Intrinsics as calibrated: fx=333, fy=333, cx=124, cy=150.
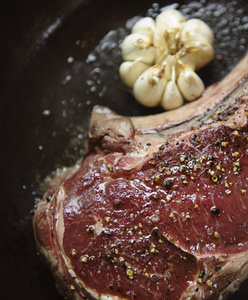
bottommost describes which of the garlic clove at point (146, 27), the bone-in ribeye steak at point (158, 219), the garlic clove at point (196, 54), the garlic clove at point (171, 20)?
the bone-in ribeye steak at point (158, 219)

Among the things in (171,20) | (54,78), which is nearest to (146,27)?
(171,20)

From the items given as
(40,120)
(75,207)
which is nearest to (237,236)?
(75,207)

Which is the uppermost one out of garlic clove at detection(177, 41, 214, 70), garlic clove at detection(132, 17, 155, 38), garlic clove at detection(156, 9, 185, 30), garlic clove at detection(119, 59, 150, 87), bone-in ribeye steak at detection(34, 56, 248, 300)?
garlic clove at detection(132, 17, 155, 38)

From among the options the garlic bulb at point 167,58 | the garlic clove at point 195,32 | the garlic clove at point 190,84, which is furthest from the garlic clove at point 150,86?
the garlic clove at point 195,32

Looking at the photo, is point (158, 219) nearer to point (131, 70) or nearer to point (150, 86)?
point (150, 86)

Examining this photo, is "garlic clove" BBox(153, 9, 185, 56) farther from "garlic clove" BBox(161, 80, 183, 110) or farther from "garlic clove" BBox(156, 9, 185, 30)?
"garlic clove" BBox(161, 80, 183, 110)

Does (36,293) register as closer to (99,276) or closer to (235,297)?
(99,276)

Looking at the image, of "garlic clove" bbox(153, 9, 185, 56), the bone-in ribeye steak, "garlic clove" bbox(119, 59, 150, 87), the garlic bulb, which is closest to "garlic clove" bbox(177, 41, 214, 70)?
the garlic bulb

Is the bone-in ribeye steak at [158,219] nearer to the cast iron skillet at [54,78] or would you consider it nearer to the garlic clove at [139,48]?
the cast iron skillet at [54,78]

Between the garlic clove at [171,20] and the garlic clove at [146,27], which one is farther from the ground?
the garlic clove at [146,27]
